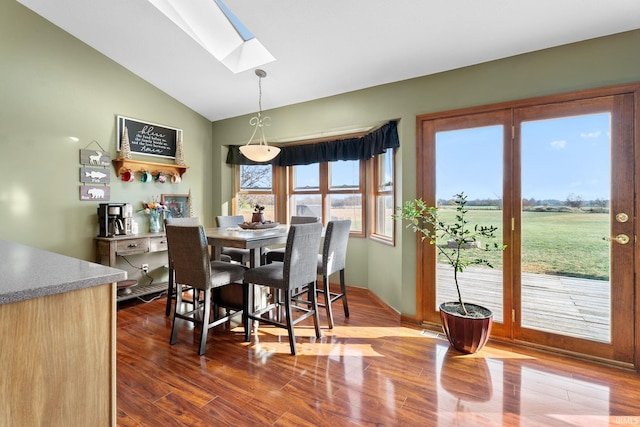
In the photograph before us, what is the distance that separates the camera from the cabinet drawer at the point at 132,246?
3.26m

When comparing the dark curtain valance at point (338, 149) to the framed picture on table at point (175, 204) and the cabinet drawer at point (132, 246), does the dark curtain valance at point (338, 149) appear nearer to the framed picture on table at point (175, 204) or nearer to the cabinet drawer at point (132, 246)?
the framed picture on table at point (175, 204)

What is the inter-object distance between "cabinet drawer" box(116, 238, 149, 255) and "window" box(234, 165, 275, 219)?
4.84 feet

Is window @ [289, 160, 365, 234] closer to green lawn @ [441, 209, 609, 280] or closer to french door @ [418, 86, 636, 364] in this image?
french door @ [418, 86, 636, 364]

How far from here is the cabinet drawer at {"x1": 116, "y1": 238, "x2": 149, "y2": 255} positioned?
10.7 ft

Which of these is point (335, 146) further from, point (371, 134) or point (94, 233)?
point (94, 233)

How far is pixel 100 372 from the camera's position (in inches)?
39.6

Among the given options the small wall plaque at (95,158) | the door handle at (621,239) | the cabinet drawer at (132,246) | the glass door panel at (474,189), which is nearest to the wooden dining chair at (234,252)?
the cabinet drawer at (132,246)

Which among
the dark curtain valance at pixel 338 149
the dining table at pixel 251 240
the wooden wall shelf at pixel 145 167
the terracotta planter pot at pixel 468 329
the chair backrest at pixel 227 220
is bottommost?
the terracotta planter pot at pixel 468 329

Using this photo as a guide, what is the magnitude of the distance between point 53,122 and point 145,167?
3.16 ft

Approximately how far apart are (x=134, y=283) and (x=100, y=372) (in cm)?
281

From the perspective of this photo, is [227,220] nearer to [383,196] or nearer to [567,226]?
[383,196]

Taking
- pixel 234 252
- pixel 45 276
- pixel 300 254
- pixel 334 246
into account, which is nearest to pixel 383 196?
pixel 334 246

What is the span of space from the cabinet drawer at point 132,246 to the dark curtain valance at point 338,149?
1.72m

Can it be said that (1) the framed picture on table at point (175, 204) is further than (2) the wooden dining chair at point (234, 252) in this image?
Yes
